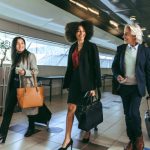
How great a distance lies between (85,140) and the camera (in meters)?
3.11

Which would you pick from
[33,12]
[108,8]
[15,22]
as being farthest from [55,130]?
[108,8]

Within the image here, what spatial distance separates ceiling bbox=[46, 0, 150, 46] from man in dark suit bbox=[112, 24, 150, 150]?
3737mm

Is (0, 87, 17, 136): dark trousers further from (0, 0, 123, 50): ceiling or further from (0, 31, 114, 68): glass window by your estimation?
(0, 31, 114, 68): glass window

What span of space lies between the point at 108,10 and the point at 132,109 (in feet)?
20.3

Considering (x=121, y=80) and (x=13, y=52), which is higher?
(x=13, y=52)

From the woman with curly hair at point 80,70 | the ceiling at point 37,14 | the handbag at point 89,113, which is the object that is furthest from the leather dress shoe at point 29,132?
the ceiling at point 37,14

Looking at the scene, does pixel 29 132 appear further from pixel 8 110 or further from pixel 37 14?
pixel 37 14

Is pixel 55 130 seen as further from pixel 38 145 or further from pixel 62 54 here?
pixel 62 54

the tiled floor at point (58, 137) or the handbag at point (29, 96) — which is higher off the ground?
the handbag at point (29, 96)

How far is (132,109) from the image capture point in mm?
2557

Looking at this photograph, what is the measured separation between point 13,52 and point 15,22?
3.13m

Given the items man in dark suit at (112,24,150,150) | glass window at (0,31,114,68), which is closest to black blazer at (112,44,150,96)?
man in dark suit at (112,24,150,150)

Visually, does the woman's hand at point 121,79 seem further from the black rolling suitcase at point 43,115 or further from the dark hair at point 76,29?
the black rolling suitcase at point 43,115

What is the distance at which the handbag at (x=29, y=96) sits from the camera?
2942 mm
